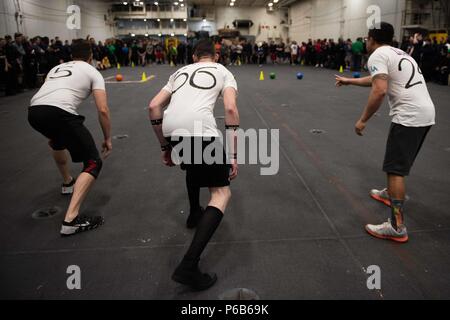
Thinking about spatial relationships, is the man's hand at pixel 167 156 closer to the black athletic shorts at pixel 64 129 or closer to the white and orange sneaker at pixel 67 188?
the black athletic shorts at pixel 64 129

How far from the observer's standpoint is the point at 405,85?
259cm

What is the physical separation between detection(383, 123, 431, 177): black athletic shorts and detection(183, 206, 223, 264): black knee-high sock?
1.50 meters

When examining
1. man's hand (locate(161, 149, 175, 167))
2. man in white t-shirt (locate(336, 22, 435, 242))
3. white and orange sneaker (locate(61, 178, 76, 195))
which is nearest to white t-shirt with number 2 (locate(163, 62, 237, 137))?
man's hand (locate(161, 149, 175, 167))

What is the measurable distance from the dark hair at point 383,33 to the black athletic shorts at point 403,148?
0.69 meters

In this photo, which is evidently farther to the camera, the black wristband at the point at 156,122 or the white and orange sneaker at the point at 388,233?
the white and orange sneaker at the point at 388,233

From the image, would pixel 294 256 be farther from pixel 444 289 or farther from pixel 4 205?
pixel 4 205

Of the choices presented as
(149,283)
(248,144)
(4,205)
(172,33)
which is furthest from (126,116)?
(172,33)

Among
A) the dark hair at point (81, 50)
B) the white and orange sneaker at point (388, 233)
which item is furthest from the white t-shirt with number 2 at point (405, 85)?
the dark hair at point (81, 50)

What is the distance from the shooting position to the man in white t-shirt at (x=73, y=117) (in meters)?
2.82

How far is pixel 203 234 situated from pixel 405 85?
1.95m

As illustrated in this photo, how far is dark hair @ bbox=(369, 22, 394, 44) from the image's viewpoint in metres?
2.63

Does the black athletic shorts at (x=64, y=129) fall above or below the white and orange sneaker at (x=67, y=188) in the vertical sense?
above

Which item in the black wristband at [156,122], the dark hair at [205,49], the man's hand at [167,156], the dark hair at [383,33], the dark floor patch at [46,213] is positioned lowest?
the dark floor patch at [46,213]

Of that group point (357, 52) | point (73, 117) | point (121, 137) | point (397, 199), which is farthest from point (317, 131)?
point (357, 52)
